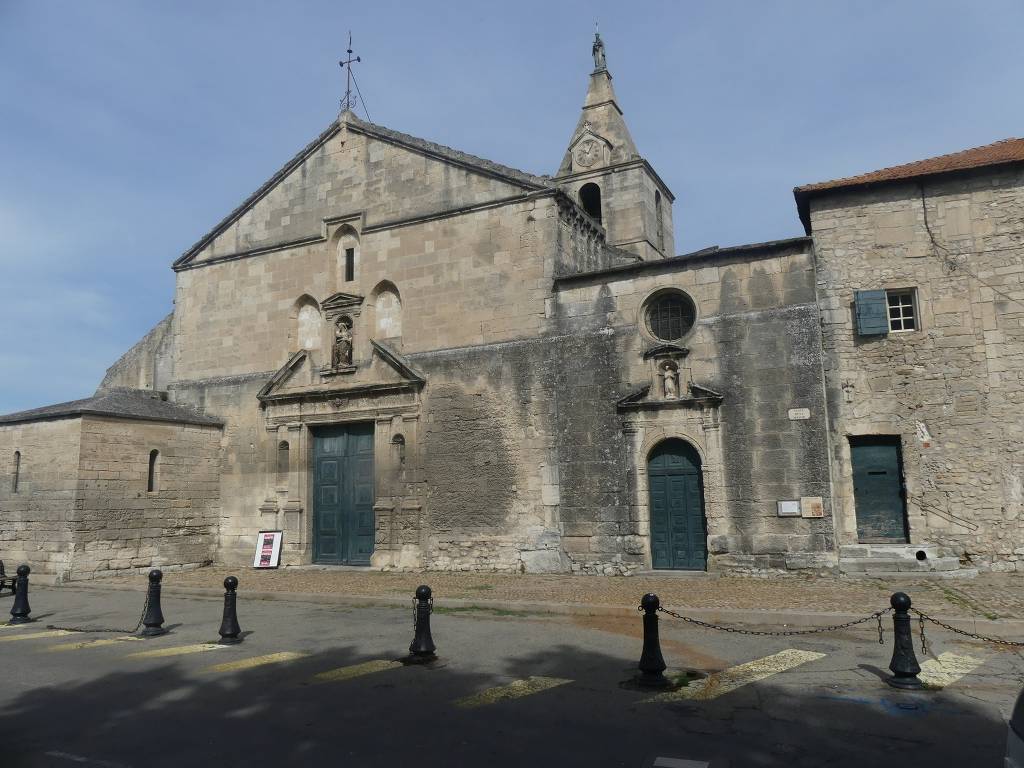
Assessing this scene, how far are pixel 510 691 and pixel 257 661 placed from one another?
2.91 m

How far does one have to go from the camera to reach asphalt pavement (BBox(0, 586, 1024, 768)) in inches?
196

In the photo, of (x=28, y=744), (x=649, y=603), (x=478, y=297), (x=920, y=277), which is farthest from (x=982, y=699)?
(x=478, y=297)

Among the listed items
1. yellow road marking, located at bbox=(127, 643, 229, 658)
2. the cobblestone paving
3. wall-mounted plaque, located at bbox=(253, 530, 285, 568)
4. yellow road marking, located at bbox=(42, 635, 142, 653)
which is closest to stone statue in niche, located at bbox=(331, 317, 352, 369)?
wall-mounted plaque, located at bbox=(253, 530, 285, 568)

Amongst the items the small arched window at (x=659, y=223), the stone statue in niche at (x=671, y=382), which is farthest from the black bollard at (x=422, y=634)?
the small arched window at (x=659, y=223)

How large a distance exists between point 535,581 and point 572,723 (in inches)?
326

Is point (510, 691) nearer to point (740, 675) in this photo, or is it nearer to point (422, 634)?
point (422, 634)

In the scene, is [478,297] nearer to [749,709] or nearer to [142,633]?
[142,633]

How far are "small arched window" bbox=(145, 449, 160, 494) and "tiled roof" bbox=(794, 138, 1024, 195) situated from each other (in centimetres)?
1486

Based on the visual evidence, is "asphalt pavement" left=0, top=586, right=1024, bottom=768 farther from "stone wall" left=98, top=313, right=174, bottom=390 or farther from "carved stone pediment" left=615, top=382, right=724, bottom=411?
"stone wall" left=98, top=313, right=174, bottom=390

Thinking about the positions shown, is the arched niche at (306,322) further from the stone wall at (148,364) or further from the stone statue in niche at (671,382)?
the stone statue in niche at (671,382)

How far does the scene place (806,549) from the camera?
13.2 meters

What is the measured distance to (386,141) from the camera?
18.2 meters

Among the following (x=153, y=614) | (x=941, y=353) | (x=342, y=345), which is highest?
(x=342, y=345)

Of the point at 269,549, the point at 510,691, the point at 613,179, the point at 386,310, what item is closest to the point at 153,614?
the point at 510,691
